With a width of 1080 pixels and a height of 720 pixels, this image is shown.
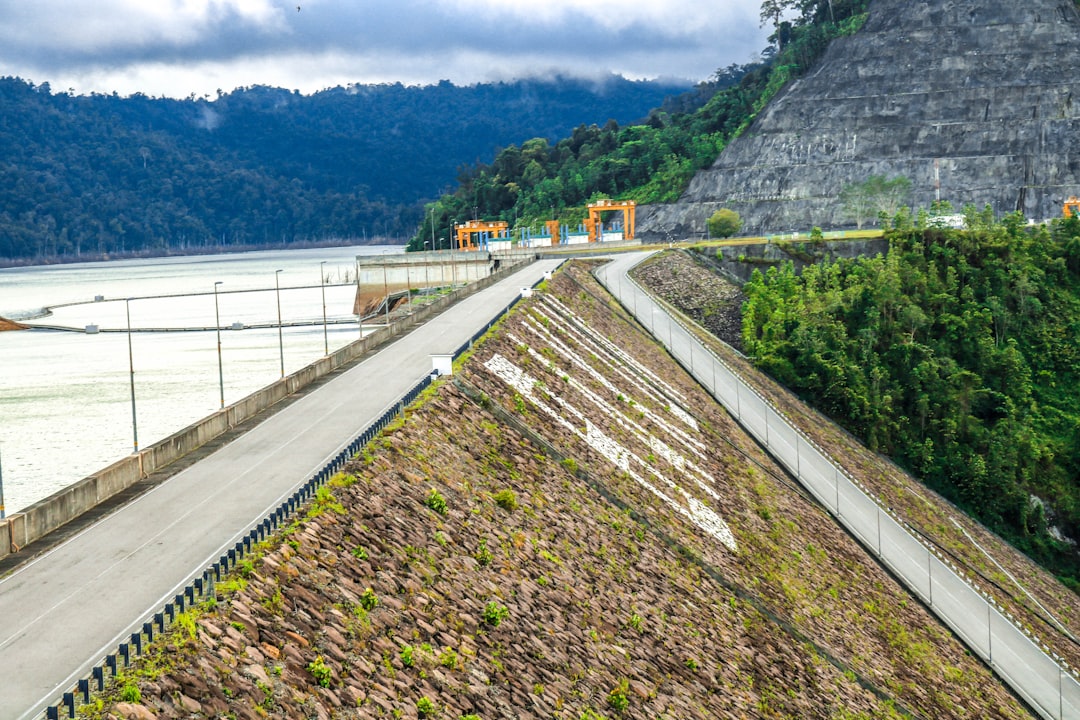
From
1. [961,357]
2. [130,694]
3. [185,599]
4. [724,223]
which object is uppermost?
[724,223]

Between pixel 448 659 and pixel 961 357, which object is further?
pixel 961 357

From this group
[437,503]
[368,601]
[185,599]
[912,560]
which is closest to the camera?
[185,599]

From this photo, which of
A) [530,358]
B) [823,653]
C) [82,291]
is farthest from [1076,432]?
[82,291]

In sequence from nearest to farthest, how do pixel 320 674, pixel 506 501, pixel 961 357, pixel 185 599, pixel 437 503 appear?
pixel 320 674, pixel 185 599, pixel 437 503, pixel 506 501, pixel 961 357

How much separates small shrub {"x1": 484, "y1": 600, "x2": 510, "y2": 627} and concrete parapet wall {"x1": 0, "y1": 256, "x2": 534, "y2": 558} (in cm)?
842

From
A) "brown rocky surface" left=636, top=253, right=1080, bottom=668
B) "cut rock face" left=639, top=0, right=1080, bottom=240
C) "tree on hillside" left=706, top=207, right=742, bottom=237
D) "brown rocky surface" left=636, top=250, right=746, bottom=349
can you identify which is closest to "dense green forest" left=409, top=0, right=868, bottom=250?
"cut rock face" left=639, top=0, right=1080, bottom=240

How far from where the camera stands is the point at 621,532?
28.2 m

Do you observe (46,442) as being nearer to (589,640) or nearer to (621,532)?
(621,532)

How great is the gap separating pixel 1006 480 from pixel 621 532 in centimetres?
3468

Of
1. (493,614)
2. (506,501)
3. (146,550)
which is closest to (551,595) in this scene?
(493,614)

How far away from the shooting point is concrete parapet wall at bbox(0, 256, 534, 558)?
2095 centimetres

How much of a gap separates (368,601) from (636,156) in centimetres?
13438

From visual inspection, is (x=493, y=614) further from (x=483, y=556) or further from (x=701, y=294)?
(x=701, y=294)

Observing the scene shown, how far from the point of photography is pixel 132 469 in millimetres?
25531
